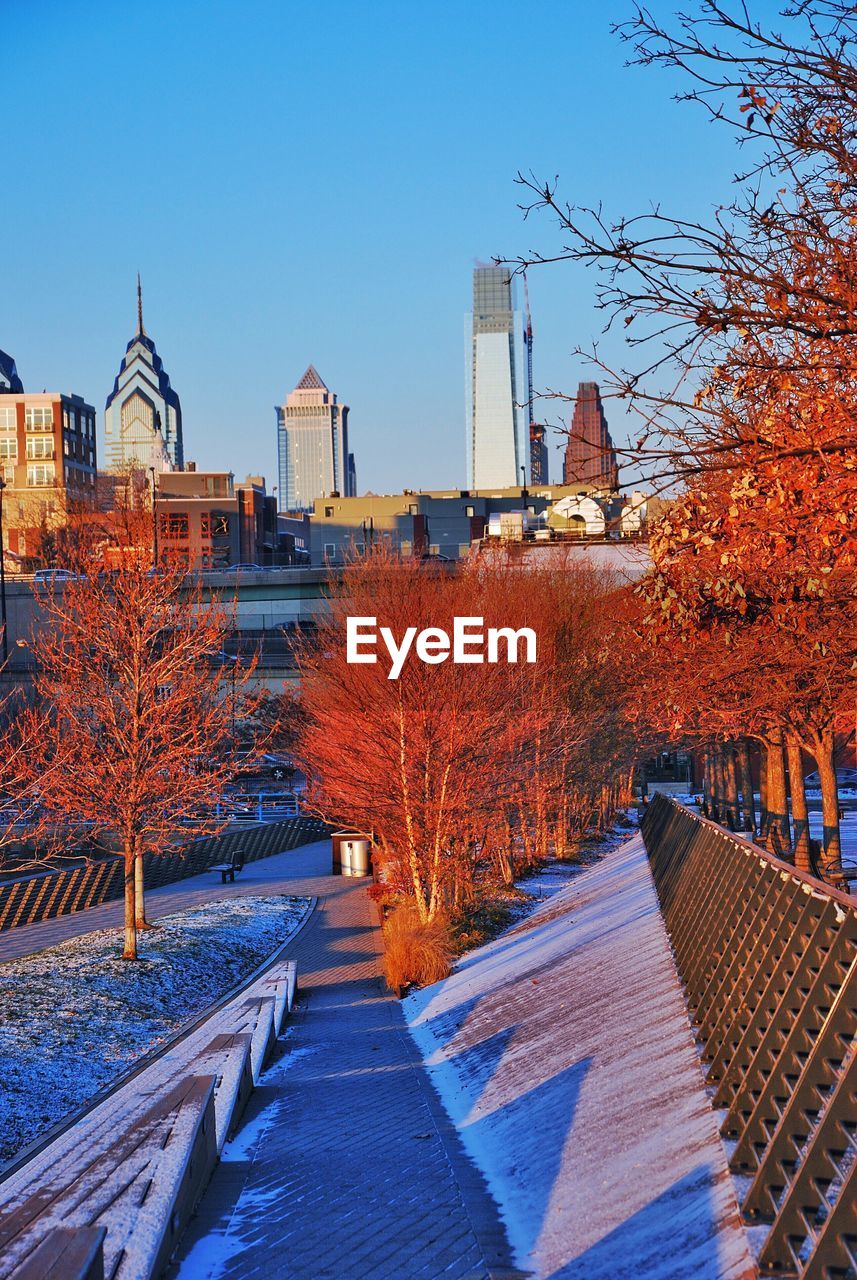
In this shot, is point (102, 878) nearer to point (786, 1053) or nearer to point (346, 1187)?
point (346, 1187)

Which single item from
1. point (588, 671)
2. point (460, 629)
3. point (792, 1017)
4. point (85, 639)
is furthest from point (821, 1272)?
point (588, 671)

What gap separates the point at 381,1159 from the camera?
1012cm

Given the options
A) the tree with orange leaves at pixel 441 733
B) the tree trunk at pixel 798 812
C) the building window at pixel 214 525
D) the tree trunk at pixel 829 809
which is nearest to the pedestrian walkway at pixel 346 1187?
the tree trunk at pixel 798 812

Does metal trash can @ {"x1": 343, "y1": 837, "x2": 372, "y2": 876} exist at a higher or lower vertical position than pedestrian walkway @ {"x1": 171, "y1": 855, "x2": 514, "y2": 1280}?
lower

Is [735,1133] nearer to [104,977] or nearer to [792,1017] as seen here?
[792,1017]

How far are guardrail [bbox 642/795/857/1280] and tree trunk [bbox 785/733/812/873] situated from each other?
1229 centimetres

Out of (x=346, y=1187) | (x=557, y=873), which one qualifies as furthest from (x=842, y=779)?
(x=346, y=1187)

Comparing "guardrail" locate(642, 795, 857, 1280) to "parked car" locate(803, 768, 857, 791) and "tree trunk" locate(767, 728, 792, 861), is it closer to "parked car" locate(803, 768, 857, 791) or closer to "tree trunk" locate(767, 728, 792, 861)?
"tree trunk" locate(767, 728, 792, 861)

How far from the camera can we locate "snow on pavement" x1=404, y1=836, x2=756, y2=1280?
730 centimetres

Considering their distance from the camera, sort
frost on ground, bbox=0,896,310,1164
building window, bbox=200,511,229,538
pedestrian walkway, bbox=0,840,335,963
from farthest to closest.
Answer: building window, bbox=200,511,229,538 → pedestrian walkway, bbox=0,840,335,963 → frost on ground, bbox=0,896,310,1164

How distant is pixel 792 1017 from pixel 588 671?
33.5m

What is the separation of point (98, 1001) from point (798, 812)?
→ 13.2 metres

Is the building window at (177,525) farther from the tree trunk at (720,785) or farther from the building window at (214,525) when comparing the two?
the tree trunk at (720,785)

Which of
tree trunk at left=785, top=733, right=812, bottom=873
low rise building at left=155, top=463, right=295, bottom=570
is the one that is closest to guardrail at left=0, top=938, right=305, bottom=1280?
tree trunk at left=785, top=733, right=812, bottom=873
